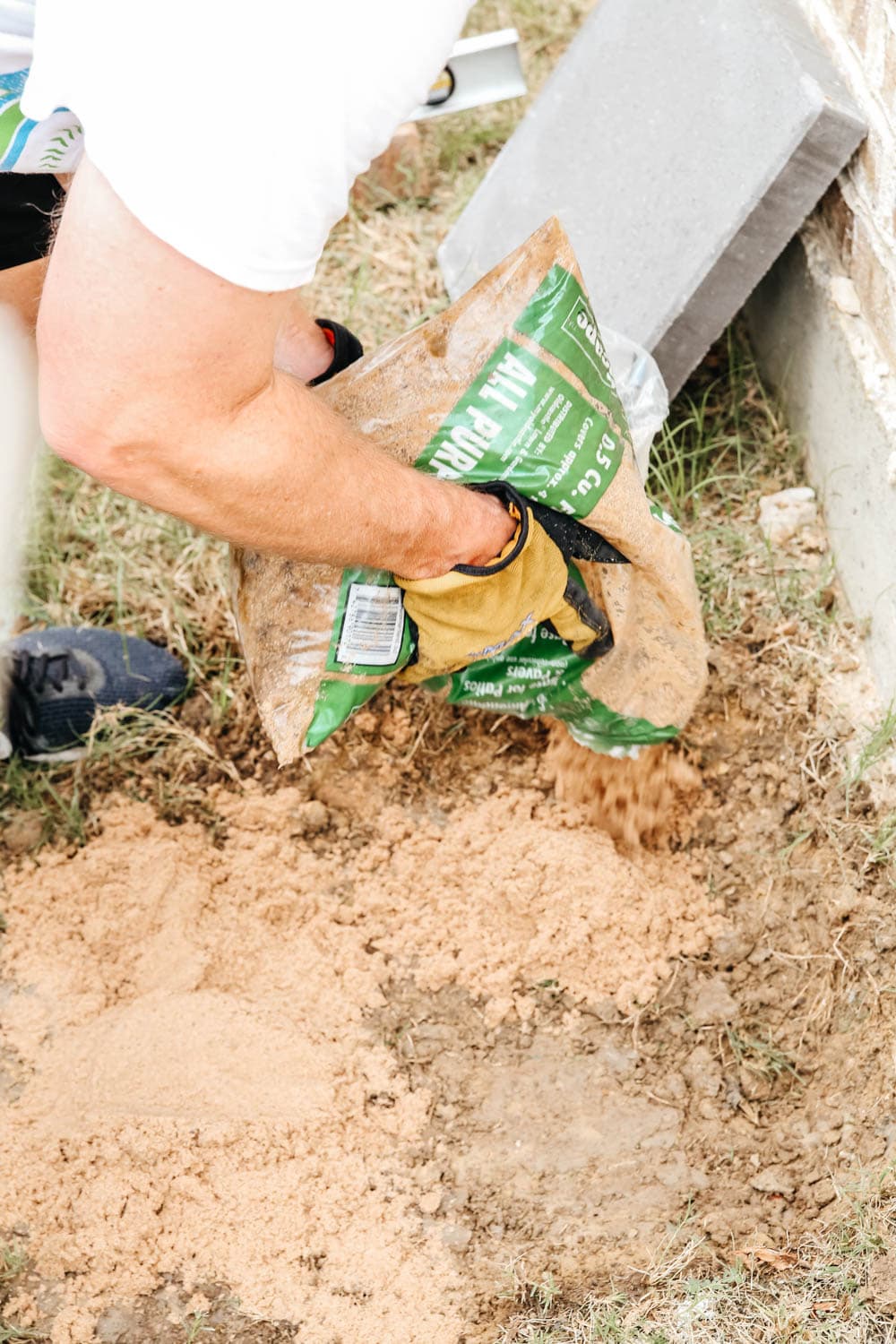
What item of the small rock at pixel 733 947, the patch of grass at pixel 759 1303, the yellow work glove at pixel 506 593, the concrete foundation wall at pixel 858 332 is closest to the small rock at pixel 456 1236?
the patch of grass at pixel 759 1303

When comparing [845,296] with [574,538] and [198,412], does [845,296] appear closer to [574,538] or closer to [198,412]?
[574,538]

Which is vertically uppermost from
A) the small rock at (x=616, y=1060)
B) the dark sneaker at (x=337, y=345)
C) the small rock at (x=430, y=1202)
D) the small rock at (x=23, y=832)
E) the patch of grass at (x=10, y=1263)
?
the dark sneaker at (x=337, y=345)

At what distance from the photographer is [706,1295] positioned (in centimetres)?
144

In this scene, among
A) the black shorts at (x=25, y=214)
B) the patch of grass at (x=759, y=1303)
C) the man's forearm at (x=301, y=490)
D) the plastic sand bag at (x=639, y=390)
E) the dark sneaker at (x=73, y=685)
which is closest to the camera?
the man's forearm at (x=301, y=490)

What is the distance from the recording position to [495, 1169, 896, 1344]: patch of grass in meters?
1.39

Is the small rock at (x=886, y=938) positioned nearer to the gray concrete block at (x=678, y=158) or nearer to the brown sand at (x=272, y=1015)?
the brown sand at (x=272, y=1015)

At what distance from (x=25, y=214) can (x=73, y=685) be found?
0.85 m

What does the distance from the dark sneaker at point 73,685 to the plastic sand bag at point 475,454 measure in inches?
20.6

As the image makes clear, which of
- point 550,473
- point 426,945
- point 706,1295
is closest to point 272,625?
point 550,473

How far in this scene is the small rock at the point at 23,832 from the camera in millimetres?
1998

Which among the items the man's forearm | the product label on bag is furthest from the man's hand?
the product label on bag

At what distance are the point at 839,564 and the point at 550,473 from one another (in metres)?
0.75

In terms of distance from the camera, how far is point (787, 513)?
2.14 meters

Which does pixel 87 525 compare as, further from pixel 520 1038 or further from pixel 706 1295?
pixel 706 1295
